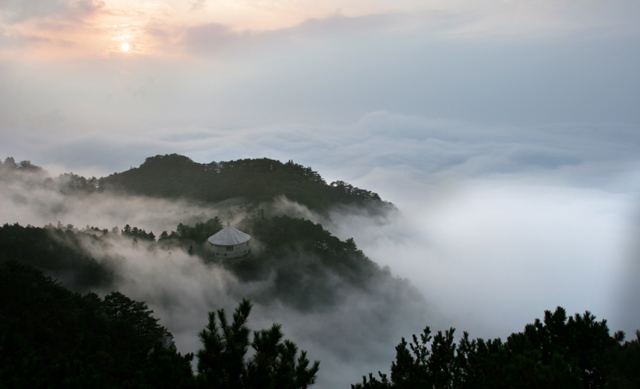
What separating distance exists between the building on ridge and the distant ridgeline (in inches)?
517

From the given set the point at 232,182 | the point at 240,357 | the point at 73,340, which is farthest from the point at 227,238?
the point at 240,357

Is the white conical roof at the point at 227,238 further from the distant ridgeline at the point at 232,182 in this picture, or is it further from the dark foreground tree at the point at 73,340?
the dark foreground tree at the point at 73,340

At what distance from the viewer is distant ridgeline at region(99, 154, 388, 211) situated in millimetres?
55062

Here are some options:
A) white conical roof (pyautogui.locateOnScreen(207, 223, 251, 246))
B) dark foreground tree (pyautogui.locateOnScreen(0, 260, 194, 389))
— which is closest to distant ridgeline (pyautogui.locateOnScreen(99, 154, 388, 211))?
white conical roof (pyautogui.locateOnScreen(207, 223, 251, 246))

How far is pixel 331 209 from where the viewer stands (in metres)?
63.2

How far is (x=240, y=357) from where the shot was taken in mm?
7328

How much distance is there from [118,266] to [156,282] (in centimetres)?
368

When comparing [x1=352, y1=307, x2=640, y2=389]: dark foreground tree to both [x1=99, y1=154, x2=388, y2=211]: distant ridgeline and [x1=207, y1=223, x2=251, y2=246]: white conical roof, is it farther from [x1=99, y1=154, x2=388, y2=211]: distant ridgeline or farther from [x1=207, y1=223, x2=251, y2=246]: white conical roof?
[x1=99, y1=154, x2=388, y2=211]: distant ridgeline

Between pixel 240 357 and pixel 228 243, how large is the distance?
30.1 meters

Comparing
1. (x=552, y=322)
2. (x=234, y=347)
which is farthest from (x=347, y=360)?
(x=234, y=347)

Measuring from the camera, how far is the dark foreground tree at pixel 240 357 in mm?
7230

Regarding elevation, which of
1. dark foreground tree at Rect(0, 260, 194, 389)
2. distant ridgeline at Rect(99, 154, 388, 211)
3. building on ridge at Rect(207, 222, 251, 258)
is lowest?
dark foreground tree at Rect(0, 260, 194, 389)

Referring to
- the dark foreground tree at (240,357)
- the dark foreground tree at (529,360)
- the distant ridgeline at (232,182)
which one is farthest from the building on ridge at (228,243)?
the dark foreground tree at (240,357)

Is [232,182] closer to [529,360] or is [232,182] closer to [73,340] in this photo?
[73,340]
